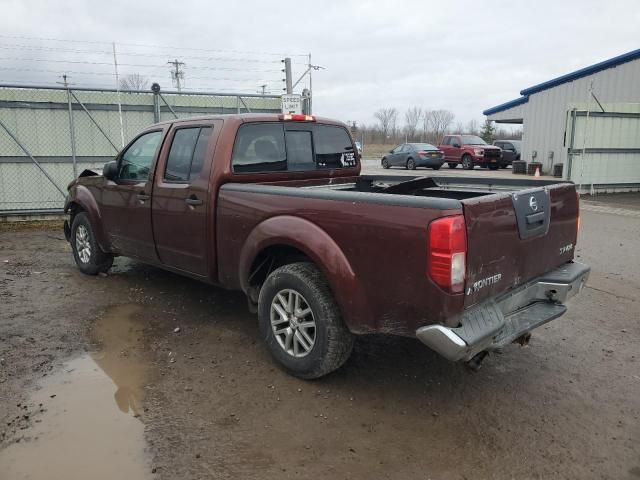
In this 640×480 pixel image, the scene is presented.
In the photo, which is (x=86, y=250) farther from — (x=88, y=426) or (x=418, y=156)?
(x=418, y=156)

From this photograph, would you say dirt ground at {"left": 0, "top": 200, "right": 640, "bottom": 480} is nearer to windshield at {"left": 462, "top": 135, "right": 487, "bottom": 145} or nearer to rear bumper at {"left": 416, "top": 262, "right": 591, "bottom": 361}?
rear bumper at {"left": 416, "top": 262, "right": 591, "bottom": 361}

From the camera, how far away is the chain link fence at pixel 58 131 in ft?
32.3

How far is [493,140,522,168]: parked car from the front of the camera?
26984 millimetres

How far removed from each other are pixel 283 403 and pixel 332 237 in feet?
3.76

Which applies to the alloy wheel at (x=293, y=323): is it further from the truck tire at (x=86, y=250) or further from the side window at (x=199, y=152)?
the truck tire at (x=86, y=250)

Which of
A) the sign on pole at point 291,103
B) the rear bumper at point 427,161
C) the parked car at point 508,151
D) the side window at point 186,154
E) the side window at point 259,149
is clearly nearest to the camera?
the side window at point 259,149

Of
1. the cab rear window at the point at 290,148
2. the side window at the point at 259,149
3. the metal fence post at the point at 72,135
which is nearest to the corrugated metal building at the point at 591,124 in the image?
the cab rear window at the point at 290,148

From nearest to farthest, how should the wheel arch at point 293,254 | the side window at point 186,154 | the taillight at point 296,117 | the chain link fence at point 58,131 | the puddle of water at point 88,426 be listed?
the puddle of water at point 88,426 → the wheel arch at point 293,254 → the side window at point 186,154 → the taillight at point 296,117 → the chain link fence at point 58,131

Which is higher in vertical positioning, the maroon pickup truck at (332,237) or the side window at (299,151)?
the side window at (299,151)

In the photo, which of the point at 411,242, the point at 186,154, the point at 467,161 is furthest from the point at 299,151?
the point at 467,161

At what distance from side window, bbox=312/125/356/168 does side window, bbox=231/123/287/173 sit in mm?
467

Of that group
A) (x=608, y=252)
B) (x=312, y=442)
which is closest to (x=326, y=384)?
(x=312, y=442)

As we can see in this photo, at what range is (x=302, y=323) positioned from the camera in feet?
11.9

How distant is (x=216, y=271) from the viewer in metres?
4.41
